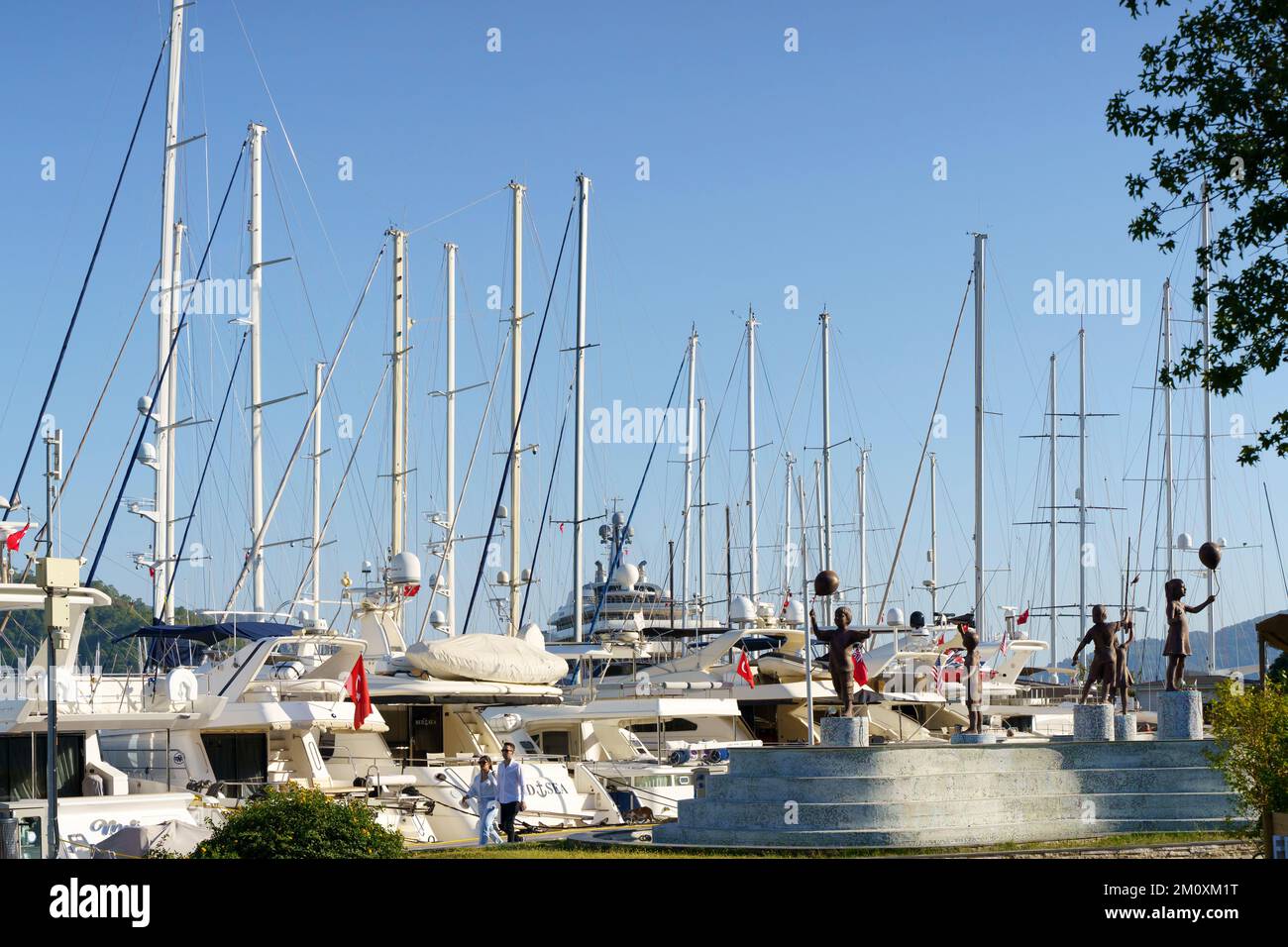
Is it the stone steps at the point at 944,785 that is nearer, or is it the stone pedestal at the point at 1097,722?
the stone steps at the point at 944,785

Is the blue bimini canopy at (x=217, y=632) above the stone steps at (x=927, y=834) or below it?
above

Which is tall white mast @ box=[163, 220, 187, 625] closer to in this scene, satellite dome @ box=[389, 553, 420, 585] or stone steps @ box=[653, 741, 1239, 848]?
satellite dome @ box=[389, 553, 420, 585]

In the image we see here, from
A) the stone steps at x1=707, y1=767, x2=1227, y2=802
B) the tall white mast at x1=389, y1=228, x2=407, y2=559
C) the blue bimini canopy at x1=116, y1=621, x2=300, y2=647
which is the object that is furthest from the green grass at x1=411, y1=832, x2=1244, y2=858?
the tall white mast at x1=389, y1=228, x2=407, y2=559

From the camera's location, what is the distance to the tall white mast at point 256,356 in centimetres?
3528

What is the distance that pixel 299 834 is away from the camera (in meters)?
13.9

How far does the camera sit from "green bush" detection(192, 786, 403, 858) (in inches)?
542

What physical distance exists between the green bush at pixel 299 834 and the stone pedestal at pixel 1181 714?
1062 cm

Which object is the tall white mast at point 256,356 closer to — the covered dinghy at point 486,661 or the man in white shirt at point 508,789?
the covered dinghy at point 486,661

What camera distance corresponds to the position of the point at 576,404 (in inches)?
1703

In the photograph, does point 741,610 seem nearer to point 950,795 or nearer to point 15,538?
point 15,538

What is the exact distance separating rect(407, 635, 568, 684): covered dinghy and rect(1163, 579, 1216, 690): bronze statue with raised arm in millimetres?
15244

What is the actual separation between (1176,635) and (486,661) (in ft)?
51.3

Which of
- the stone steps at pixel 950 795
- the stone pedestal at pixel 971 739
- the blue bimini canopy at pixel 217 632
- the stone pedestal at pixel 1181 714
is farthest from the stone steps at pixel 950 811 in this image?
the blue bimini canopy at pixel 217 632
